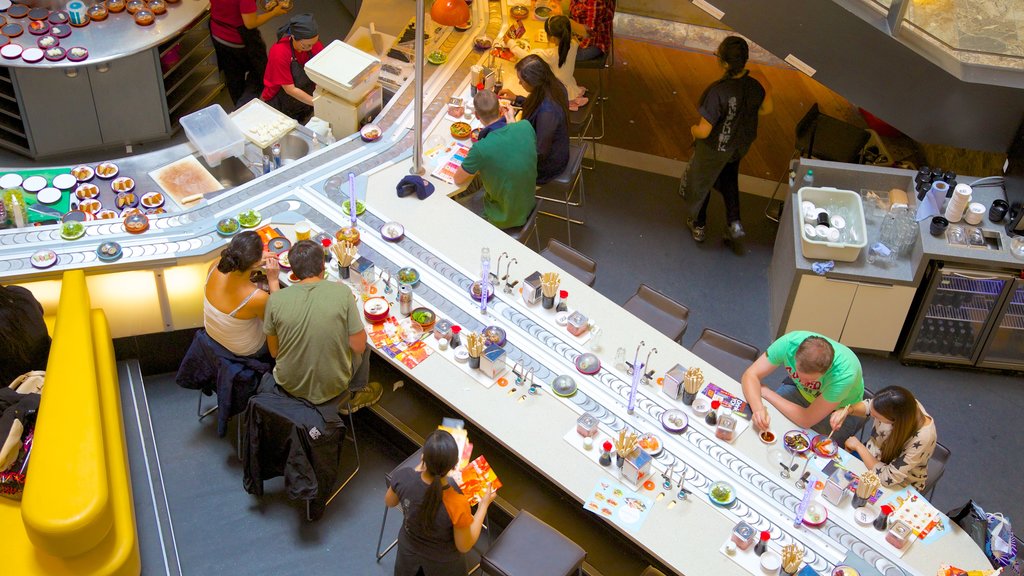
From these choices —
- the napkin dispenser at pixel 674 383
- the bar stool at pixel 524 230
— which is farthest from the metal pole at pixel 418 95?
the napkin dispenser at pixel 674 383

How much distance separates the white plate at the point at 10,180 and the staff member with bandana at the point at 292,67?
6.67 feet

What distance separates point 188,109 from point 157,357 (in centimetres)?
329

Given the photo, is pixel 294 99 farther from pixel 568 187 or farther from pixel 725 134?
pixel 725 134

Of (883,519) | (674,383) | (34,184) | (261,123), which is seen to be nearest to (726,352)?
(674,383)

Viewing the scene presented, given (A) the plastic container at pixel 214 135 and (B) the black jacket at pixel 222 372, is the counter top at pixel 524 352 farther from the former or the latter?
(B) the black jacket at pixel 222 372

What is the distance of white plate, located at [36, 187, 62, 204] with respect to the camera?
23.1 ft

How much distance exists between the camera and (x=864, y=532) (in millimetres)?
5426

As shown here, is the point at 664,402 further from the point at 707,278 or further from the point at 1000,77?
the point at 1000,77

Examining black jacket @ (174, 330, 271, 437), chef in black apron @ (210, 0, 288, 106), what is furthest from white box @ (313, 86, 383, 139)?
black jacket @ (174, 330, 271, 437)

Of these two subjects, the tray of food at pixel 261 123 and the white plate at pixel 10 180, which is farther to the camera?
the tray of food at pixel 261 123

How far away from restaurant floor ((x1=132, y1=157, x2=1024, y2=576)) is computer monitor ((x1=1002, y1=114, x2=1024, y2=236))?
1.22m

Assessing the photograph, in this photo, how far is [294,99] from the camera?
8.34m

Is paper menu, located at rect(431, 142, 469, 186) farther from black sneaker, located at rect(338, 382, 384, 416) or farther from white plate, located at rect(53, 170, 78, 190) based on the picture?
white plate, located at rect(53, 170, 78, 190)

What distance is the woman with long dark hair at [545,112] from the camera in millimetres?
7297
